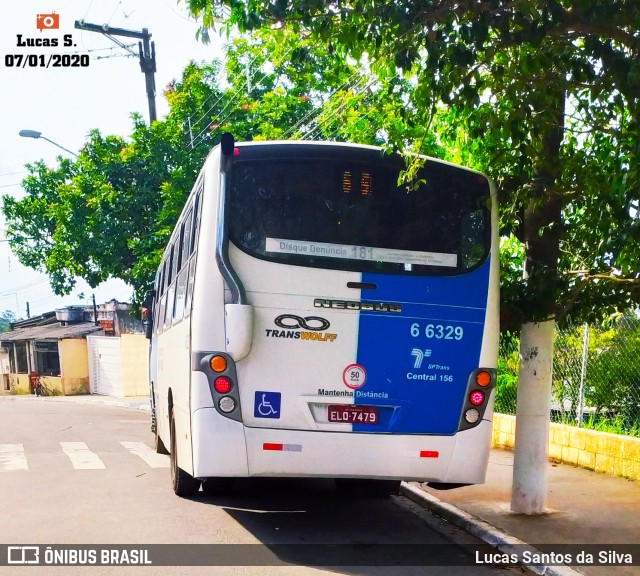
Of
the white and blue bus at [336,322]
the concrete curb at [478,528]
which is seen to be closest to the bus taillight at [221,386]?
the white and blue bus at [336,322]

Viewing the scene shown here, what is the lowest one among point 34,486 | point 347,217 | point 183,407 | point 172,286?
point 34,486

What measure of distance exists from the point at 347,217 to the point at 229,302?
1.18m

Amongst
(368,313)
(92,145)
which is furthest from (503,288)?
(92,145)

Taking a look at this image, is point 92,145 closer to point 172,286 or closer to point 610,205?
point 172,286

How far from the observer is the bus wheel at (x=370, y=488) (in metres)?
9.93

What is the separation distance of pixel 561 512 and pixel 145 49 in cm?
2309

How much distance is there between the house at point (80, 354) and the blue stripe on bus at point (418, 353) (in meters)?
33.3

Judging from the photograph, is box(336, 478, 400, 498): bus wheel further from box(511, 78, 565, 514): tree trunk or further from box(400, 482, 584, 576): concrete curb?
box(511, 78, 565, 514): tree trunk

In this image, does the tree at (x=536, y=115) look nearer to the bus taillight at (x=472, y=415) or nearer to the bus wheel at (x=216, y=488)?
the bus taillight at (x=472, y=415)

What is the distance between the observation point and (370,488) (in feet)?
33.0

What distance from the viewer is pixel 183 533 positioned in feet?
24.9

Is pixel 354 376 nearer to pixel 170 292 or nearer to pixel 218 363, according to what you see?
pixel 218 363

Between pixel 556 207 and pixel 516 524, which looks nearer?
pixel 516 524

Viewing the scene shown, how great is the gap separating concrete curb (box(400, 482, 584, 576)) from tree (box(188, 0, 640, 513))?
1.93ft
